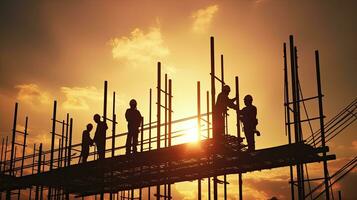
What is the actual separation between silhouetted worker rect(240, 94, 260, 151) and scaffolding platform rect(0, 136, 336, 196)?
644mm

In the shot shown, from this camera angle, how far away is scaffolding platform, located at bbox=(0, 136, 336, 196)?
46.5 ft

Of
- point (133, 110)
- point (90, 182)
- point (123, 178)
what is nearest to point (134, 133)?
point (133, 110)

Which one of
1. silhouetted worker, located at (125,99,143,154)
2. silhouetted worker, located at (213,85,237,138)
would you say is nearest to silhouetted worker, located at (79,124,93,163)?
silhouetted worker, located at (125,99,143,154)

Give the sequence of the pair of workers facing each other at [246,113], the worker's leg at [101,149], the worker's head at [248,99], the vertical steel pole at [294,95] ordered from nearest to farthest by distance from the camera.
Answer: the vertical steel pole at [294,95] < the pair of workers facing each other at [246,113] < the worker's head at [248,99] < the worker's leg at [101,149]

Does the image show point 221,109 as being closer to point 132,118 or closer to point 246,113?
point 246,113

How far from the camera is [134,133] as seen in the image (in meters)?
17.6

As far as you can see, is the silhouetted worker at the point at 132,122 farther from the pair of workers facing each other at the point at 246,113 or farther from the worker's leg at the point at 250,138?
the worker's leg at the point at 250,138

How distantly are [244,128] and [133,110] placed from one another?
4653 mm

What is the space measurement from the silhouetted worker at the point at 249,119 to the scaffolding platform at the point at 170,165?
25.4 inches

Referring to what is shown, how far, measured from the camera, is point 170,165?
16.8 meters

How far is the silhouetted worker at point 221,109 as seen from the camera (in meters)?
14.2

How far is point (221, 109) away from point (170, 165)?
328cm

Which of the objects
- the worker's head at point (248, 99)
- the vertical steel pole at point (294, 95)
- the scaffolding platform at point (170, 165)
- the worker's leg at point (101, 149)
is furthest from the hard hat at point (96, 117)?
the vertical steel pole at point (294, 95)

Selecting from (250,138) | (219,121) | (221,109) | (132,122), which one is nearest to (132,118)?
(132,122)
